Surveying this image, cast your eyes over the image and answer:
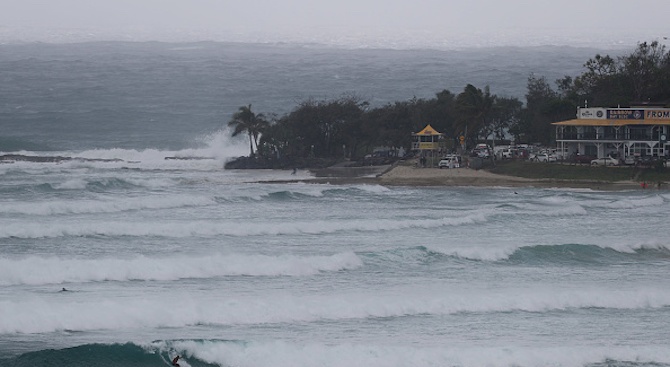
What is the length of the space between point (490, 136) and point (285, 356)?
209ft

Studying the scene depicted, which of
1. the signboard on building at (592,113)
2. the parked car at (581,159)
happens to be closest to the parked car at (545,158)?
the parked car at (581,159)

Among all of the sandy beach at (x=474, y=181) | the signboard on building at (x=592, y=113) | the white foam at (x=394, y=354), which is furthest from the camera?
the signboard on building at (x=592, y=113)

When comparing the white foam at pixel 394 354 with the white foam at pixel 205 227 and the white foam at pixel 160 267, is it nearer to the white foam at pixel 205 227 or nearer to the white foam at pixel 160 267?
the white foam at pixel 160 267

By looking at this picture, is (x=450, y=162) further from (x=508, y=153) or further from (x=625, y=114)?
(x=625, y=114)

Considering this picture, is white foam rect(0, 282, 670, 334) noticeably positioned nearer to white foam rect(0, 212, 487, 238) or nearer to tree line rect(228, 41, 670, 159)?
white foam rect(0, 212, 487, 238)

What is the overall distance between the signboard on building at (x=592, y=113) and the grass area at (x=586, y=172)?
464 centimetres

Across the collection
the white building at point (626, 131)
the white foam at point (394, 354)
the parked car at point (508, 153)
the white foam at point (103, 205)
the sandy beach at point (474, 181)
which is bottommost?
the white foam at point (394, 354)

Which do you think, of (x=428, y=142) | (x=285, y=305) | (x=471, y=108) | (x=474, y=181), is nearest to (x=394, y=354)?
(x=285, y=305)

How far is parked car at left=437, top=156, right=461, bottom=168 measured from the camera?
6312cm

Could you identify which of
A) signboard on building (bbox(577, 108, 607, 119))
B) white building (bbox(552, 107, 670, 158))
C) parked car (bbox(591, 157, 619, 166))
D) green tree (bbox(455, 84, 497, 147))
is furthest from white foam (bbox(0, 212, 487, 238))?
green tree (bbox(455, 84, 497, 147))

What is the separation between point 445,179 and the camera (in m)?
58.4

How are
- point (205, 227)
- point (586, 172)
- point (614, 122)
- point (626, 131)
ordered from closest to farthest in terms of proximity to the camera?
point (205, 227)
point (586, 172)
point (614, 122)
point (626, 131)

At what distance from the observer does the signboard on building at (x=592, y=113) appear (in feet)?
208

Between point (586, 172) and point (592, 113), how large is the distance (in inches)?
252
